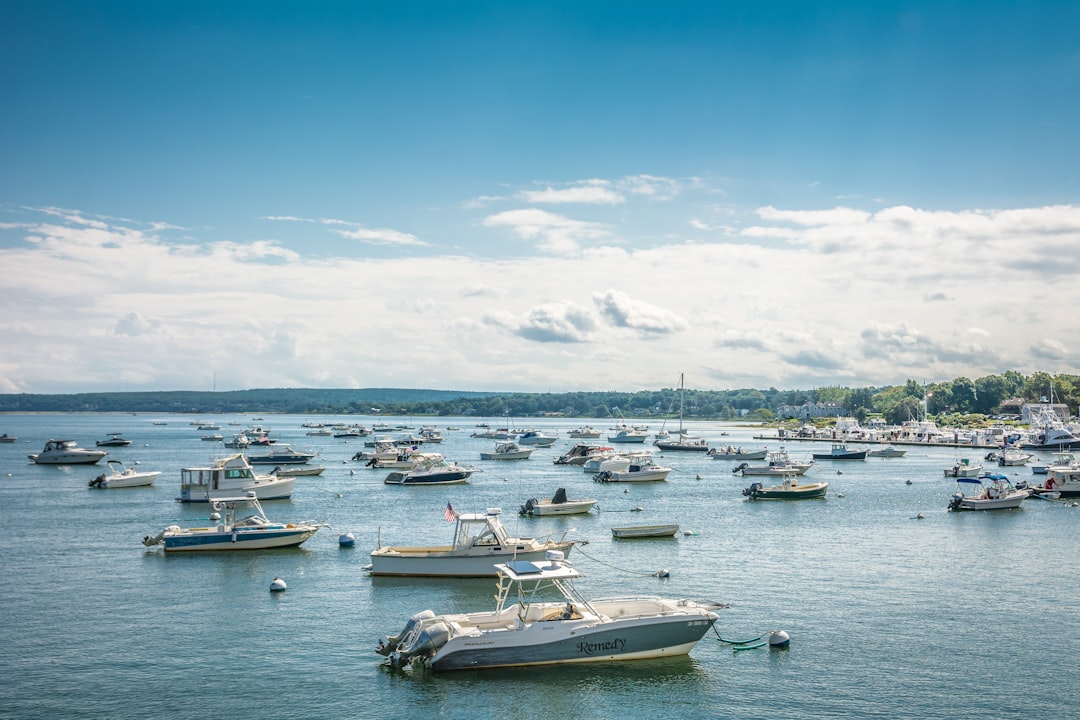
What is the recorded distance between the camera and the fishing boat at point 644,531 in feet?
203

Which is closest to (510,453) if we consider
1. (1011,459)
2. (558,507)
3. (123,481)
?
(123,481)

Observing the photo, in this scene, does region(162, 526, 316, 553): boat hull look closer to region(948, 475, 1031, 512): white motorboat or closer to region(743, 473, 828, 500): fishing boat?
region(743, 473, 828, 500): fishing boat

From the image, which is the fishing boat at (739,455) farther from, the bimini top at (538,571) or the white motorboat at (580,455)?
the bimini top at (538,571)

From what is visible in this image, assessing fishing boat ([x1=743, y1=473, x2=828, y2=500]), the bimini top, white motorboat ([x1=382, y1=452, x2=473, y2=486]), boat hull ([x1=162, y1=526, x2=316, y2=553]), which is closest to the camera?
the bimini top

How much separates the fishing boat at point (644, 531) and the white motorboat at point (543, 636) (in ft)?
87.9

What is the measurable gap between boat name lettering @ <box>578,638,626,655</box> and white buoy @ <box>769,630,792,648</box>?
5.97 m

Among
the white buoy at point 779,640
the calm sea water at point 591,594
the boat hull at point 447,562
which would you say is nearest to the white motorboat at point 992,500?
the calm sea water at point 591,594

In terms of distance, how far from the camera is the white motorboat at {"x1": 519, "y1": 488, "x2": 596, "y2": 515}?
247 feet

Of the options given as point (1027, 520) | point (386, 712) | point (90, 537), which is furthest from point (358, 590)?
point (1027, 520)

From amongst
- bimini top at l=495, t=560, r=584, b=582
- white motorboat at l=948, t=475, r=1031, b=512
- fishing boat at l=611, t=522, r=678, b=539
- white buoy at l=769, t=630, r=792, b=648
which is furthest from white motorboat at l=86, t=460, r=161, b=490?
white motorboat at l=948, t=475, r=1031, b=512

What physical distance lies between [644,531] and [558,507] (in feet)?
48.6

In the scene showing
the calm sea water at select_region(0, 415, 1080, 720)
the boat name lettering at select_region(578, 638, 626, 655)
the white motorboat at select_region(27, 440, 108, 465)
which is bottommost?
the white motorboat at select_region(27, 440, 108, 465)

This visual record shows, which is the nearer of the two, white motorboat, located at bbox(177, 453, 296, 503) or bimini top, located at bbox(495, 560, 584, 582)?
bimini top, located at bbox(495, 560, 584, 582)

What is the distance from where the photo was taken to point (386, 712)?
29.2m
